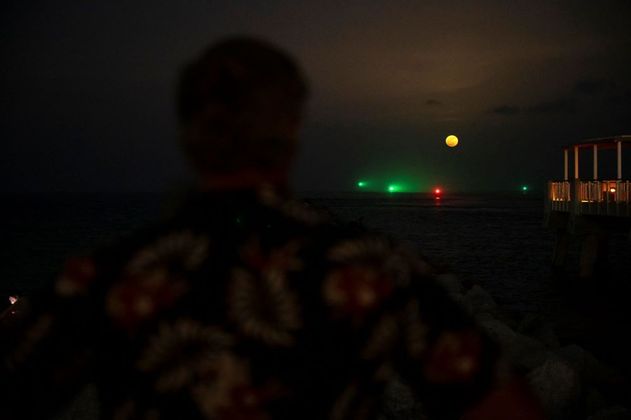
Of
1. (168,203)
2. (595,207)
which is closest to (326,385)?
(168,203)

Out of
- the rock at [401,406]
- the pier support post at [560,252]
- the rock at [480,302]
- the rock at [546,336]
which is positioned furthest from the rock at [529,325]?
the pier support post at [560,252]

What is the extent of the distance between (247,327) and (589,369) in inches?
376

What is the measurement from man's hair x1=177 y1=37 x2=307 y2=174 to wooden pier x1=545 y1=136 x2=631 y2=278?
20.4 m

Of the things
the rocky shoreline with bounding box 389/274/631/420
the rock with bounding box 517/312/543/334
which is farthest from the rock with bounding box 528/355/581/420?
the rock with bounding box 517/312/543/334

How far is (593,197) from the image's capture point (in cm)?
2117

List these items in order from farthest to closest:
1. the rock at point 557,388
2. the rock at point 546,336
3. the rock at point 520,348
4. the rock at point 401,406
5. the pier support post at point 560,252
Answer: the pier support post at point 560,252 < the rock at point 546,336 < the rock at point 520,348 < the rock at point 557,388 < the rock at point 401,406

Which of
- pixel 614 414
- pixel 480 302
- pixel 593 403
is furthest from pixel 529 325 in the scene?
pixel 614 414

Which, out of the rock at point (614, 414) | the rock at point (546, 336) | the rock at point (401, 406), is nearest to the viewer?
the rock at point (614, 414)

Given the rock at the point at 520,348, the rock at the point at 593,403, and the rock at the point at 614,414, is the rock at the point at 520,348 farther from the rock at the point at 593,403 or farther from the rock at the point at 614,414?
the rock at the point at 614,414

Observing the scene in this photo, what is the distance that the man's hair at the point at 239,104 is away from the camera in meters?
1.24

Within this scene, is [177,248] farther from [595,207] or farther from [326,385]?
[595,207]

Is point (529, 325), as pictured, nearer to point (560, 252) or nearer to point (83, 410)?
point (83, 410)

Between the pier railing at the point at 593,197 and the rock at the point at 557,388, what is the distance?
1417 cm

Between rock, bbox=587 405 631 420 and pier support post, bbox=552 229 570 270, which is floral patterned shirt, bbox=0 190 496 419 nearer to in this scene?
rock, bbox=587 405 631 420
